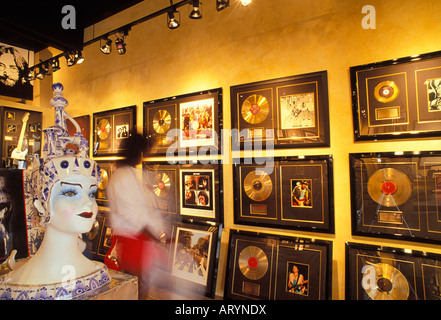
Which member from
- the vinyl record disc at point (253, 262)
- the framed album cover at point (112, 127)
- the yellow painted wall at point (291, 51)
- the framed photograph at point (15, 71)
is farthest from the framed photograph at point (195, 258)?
the framed photograph at point (15, 71)

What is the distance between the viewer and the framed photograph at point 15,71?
3.90m

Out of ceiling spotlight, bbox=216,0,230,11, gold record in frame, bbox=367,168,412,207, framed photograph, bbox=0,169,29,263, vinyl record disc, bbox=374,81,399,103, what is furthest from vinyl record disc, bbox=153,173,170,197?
vinyl record disc, bbox=374,81,399,103

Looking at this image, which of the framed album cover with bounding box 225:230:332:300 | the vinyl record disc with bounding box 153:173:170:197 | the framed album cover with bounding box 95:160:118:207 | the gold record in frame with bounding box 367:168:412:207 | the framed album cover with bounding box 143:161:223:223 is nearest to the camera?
the gold record in frame with bounding box 367:168:412:207

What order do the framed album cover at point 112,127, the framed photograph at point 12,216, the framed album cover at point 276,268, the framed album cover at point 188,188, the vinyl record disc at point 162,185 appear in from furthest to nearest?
1. the framed album cover at point 112,127
2. the vinyl record disc at point 162,185
3. the framed album cover at point 188,188
4. the framed album cover at point 276,268
5. the framed photograph at point 12,216

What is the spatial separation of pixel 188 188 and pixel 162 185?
15.7 inches

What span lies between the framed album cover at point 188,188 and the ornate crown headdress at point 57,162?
1409 millimetres

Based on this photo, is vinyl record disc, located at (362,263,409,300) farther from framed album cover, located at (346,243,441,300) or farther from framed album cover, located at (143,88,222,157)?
framed album cover, located at (143,88,222,157)

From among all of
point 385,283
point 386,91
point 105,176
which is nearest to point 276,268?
point 385,283

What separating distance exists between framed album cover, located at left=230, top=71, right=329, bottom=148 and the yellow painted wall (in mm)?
78

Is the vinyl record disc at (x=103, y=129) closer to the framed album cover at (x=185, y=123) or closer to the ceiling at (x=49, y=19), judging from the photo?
the framed album cover at (x=185, y=123)

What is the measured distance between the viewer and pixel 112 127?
3650mm

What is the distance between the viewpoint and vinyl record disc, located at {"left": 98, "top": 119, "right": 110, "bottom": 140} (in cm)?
371

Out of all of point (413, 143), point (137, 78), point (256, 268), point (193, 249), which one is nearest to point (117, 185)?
point (193, 249)
